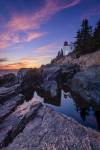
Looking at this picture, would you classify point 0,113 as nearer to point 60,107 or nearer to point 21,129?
point 21,129

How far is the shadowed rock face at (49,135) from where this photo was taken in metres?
11.3

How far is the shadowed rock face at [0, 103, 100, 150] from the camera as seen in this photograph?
11.3 m

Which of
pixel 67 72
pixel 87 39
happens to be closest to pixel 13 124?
pixel 67 72

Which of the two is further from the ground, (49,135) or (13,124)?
(13,124)

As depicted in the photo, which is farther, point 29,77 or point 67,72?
point 67,72

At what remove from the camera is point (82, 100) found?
27.1 meters

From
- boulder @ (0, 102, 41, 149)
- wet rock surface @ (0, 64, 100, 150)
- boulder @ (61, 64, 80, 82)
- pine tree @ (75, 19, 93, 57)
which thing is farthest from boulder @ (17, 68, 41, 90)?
boulder @ (0, 102, 41, 149)

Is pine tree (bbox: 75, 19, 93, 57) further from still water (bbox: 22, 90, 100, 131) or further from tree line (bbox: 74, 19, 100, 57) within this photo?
still water (bbox: 22, 90, 100, 131)

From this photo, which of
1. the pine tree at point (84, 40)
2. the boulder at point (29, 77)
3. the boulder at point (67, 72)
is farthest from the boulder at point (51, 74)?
the pine tree at point (84, 40)

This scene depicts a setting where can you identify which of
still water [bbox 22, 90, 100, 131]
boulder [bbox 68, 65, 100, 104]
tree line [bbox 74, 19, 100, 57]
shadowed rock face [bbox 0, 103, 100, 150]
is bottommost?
still water [bbox 22, 90, 100, 131]

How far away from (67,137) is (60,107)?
11.5m

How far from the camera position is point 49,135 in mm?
12555

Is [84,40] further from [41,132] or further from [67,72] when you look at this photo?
[41,132]

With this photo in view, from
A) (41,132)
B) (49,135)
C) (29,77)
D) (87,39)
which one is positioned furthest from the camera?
(87,39)
